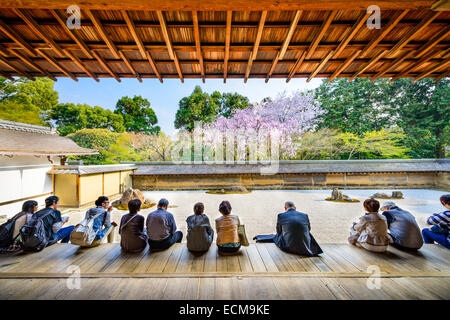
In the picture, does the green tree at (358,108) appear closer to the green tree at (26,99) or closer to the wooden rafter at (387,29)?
the wooden rafter at (387,29)

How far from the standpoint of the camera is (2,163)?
20.1 ft

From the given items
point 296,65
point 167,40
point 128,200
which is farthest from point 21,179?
point 296,65

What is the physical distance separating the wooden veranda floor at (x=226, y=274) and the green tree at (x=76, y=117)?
63.4ft

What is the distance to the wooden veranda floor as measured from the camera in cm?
203

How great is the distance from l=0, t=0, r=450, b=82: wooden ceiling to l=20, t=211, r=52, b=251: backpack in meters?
2.51

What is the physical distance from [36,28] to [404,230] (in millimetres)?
5861

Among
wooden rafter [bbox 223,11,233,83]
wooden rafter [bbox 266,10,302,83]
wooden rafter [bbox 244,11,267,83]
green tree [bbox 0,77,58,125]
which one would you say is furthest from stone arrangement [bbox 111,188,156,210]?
green tree [bbox 0,77,58,125]

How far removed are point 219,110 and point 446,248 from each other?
21.2 m

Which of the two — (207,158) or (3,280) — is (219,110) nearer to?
(207,158)

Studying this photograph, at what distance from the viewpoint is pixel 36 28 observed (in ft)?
7.48

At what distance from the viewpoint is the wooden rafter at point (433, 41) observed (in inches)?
93.5

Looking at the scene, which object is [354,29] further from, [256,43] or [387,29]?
[256,43]

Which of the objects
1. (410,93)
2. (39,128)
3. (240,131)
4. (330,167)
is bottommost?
(330,167)
